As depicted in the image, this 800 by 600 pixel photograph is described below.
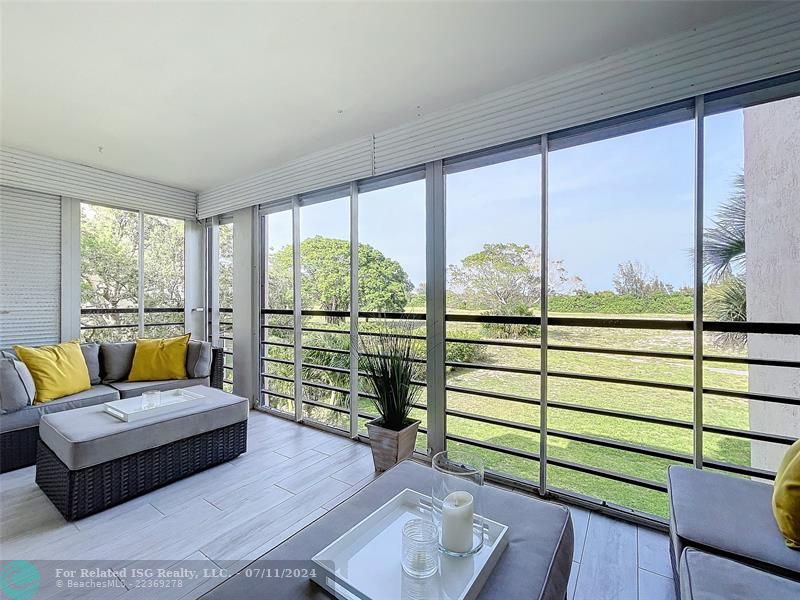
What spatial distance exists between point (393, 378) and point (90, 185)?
12.8 ft

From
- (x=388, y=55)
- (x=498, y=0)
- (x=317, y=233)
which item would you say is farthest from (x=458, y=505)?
(x=317, y=233)

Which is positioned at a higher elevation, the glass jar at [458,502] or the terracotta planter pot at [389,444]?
the glass jar at [458,502]

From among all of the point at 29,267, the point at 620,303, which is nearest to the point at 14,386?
the point at 29,267

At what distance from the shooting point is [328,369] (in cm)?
364

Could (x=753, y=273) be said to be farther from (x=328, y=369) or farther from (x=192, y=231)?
(x=192, y=231)

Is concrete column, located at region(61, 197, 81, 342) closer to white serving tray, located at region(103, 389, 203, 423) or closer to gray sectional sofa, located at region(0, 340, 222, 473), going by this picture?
gray sectional sofa, located at region(0, 340, 222, 473)

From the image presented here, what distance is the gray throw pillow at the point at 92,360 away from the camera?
Answer: 349 centimetres

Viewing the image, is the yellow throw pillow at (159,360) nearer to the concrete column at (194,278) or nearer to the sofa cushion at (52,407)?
the sofa cushion at (52,407)

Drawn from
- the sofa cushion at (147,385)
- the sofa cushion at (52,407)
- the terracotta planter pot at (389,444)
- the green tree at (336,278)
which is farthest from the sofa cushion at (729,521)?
the sofa cushion at (52,407)

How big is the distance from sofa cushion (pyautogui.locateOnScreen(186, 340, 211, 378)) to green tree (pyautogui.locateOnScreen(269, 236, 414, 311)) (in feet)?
2.76

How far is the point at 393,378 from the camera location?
2.73 meters

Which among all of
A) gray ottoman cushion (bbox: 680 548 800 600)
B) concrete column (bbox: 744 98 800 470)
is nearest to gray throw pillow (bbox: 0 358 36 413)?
gray ottoman cushion (bbox: 680 548 800 600)

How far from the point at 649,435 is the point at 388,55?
2.72 metres

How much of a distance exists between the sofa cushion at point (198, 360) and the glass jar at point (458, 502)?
332cm
